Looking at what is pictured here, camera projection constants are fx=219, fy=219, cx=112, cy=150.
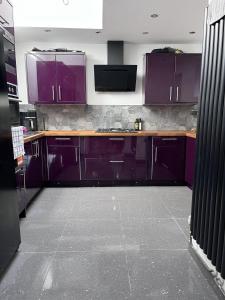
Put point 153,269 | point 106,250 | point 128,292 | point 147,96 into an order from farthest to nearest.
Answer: point 147,96 → point 106,250 → point 153,269 → point 128,292

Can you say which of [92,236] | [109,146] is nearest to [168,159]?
[109,146]

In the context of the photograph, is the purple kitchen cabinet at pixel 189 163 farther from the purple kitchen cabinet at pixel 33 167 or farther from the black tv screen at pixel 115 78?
the purple kitchen cabinet at pixel 33 167

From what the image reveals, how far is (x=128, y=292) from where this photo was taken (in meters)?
1.46

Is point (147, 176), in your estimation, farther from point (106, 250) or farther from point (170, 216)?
point (106, 250)

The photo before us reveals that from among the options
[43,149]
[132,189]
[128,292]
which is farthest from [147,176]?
[128,292]

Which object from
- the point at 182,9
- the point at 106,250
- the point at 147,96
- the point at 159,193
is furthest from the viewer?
the point at 147,96

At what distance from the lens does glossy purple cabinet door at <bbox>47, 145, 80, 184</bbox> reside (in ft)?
11.4

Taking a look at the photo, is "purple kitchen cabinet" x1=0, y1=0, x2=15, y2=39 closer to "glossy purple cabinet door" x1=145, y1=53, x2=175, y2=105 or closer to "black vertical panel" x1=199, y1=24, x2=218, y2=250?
"black vertical panel" x1=199, y1=24, x2=218, y2=250

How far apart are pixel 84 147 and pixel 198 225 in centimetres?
217

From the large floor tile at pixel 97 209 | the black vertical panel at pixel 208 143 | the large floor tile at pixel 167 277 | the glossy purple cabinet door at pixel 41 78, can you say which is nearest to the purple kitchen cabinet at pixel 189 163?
the large floor tile at pixel 97 209

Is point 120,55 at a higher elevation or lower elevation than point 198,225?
higher

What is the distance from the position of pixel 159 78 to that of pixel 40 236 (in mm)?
2823

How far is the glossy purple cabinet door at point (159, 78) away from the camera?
136 inches

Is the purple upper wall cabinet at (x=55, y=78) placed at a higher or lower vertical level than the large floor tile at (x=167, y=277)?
higher
